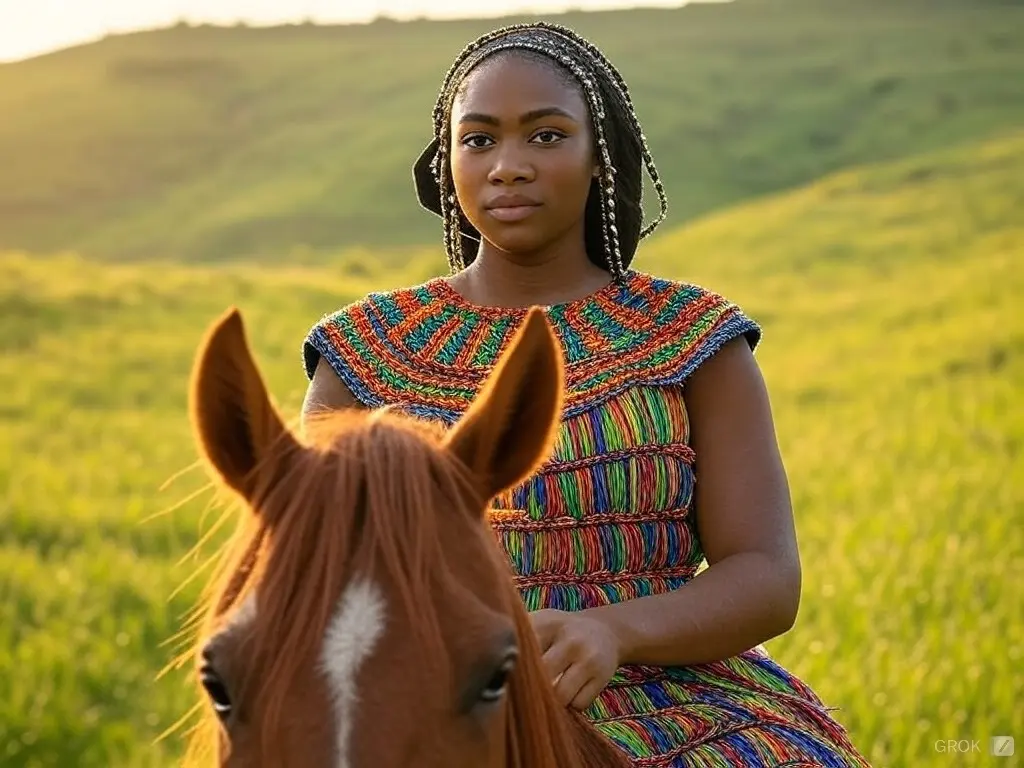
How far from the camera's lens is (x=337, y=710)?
178 cm

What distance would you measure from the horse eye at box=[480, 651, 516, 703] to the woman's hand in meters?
0.39

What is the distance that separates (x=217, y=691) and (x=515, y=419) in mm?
593

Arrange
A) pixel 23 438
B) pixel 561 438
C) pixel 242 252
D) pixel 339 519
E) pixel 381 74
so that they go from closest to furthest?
pixel 339 519 → pixel 561 438 → pixel 23 438 → pixel 242 252 → pixel 381 74

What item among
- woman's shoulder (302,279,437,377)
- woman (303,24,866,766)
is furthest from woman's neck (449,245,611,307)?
woman's shoulder (302,279,437,377)

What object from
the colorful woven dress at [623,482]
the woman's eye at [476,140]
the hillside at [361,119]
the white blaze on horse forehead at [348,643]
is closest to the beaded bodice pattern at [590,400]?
the colorful woven dress at [623,482]

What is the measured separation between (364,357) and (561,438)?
0.50m

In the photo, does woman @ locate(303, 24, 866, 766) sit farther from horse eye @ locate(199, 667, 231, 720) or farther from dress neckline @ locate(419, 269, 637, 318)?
horse eye @ locate(199, 667, 231, 720)

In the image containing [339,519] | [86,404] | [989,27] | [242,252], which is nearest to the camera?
[339,519]

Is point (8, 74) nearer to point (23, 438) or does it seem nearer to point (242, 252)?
point (242, 252)

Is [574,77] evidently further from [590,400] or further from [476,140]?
[590,400]

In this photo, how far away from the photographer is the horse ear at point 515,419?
6.74 feet

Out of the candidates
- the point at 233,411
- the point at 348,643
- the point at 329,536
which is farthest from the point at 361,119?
the point at 348,643

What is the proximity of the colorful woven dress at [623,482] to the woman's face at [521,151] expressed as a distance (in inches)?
8.5

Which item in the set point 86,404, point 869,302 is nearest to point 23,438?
point 86,404
